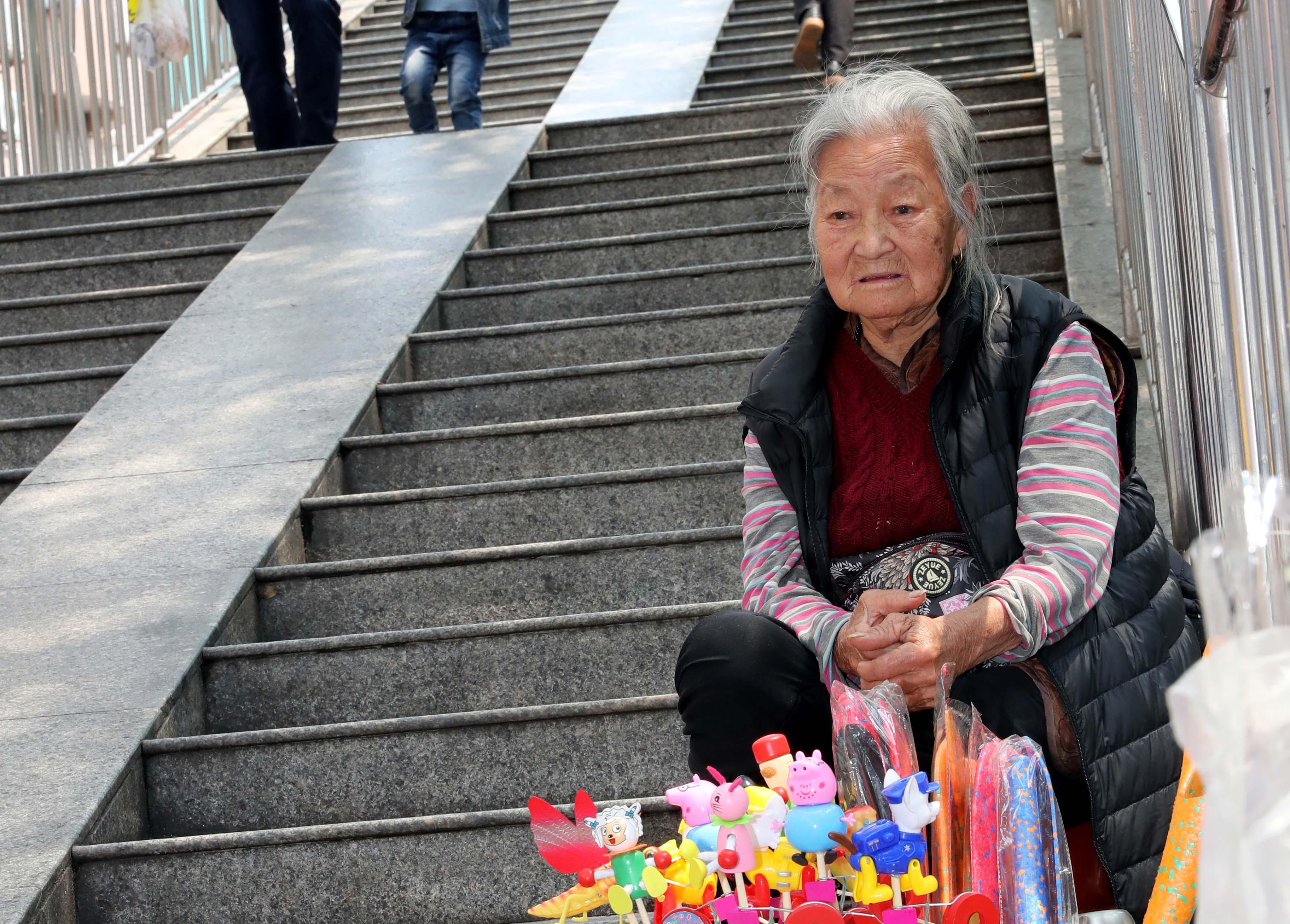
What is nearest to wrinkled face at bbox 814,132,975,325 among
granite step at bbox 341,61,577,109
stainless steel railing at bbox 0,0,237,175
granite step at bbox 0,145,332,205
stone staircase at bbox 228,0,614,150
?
granite step at bbox 0,145,332,205

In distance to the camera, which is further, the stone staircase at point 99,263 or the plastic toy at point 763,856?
the stone staircase at point 99,263

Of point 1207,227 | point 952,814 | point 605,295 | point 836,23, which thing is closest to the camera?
point 952,814

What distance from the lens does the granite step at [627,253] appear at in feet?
18.0

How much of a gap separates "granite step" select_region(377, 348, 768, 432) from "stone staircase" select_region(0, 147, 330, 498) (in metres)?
1.06

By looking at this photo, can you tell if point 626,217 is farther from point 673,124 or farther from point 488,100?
point 488,100

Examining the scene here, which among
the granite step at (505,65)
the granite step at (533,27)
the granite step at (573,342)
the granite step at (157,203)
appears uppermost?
the granite step at (533,27)

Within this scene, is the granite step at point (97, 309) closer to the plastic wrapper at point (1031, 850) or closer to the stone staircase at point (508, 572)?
Answer: the stone staircase at point (508, 572)

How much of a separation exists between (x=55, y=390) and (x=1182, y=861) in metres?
4.34

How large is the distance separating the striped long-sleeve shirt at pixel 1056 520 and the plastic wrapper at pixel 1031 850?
0.43m

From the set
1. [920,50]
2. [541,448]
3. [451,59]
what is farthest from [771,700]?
[920,50]

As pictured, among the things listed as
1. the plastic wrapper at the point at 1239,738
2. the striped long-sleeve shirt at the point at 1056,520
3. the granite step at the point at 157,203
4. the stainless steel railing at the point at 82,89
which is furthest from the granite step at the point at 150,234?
the plastic wrapper at the point at 1239,738

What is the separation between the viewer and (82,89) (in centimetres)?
888

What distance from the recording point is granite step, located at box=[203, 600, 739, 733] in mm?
3477

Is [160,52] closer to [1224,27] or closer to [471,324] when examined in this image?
[471,324]
